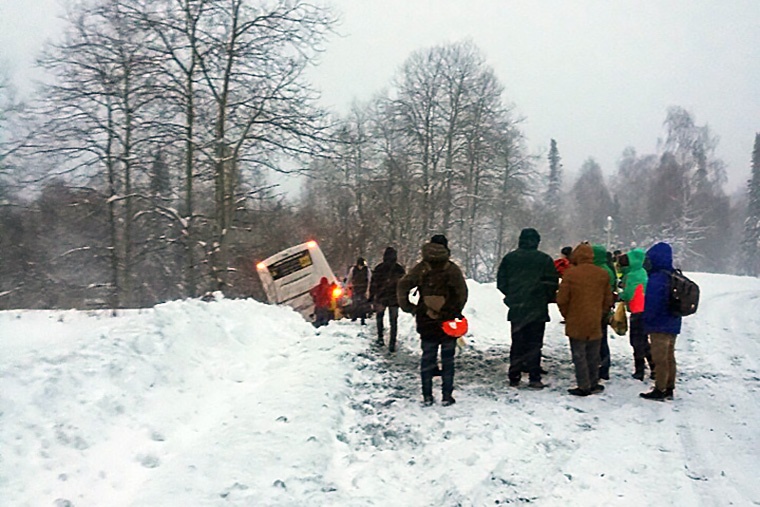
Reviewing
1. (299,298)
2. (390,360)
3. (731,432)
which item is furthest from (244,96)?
(731,432)

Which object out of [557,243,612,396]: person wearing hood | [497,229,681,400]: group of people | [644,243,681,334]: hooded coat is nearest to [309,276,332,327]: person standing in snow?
[497,229,681,400]: group of people

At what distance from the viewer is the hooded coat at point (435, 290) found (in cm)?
762

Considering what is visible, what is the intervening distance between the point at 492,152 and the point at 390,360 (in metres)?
33.8

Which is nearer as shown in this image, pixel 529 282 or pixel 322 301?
pixel 529 282

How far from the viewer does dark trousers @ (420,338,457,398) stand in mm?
7590

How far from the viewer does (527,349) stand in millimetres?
8406

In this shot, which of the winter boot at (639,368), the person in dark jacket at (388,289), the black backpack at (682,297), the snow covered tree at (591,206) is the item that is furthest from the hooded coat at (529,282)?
the snow covered tree at (591,206)

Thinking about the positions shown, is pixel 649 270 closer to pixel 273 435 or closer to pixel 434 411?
pixel 434 411

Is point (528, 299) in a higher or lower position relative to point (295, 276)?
higher

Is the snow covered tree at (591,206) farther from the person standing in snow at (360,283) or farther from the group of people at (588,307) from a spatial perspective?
the group of people at (588,307)

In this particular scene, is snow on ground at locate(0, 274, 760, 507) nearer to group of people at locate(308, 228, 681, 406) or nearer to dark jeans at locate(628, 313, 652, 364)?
group of people at locate(308, 228, 681, 406)

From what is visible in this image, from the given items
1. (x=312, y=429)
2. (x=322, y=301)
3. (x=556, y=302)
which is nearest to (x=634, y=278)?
(x=556, y=302)

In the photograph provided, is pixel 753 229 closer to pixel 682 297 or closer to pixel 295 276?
pixel 295 276

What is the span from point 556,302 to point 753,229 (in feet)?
226
